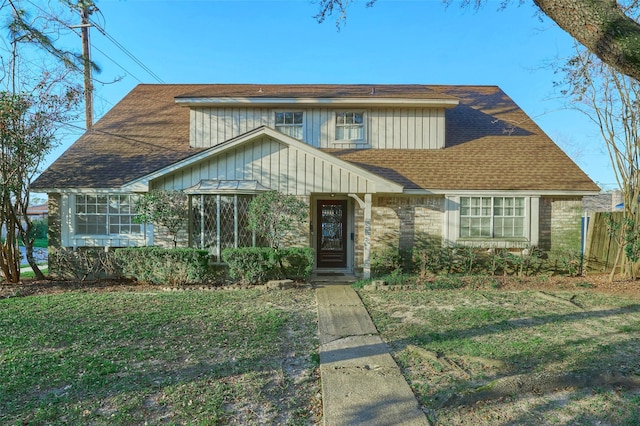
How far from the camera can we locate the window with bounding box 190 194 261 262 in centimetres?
994

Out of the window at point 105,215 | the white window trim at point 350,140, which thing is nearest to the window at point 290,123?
the white window trim at point 350,140

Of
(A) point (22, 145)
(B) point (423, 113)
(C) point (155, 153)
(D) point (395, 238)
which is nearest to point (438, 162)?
(B) point (423, 113)

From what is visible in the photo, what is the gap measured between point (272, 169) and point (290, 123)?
105 inches

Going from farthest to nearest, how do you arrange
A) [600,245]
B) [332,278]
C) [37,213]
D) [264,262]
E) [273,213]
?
1. [37,213]
2. [600,245]
3. [332,278]
4. [273,213]
5. [264,262]

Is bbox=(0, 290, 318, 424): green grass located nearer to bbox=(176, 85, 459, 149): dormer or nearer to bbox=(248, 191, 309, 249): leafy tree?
bbox=(248, 191, 309, 249): leafy tree

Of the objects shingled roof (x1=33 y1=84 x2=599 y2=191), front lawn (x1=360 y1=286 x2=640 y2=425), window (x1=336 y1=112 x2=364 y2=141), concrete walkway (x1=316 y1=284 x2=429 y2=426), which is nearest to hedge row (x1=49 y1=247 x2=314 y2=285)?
shingled roof (x1=33 y1=84 x2=599 y2=191)

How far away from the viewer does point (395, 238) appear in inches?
421

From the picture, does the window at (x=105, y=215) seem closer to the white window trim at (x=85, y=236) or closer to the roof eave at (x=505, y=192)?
the white window trim at (x=85, y=236)

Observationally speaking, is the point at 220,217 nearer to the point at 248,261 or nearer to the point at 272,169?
the point at 248,261

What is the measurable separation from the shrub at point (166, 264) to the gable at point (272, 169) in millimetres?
1794

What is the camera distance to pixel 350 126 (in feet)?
39.5

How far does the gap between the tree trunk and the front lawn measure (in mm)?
3124

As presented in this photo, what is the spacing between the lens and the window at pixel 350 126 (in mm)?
12039

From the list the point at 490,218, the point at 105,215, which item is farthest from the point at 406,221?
the point at 105,215
